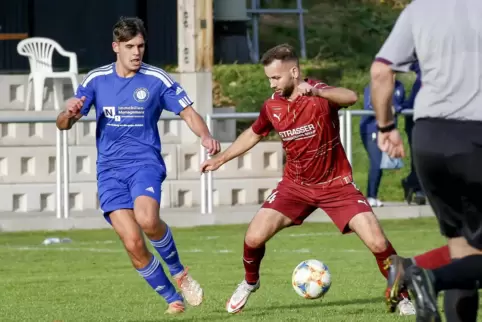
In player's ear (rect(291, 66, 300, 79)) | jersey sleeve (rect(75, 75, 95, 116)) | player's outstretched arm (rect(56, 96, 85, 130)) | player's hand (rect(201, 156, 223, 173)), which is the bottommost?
player's hand (rect(201, 156, 223, 173))

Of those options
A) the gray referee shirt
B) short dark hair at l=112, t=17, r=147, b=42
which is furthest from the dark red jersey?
the gray referee shirt

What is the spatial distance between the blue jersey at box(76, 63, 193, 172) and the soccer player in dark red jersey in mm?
492

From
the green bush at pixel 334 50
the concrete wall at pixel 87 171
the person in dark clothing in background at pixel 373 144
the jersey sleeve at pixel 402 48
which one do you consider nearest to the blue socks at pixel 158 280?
the jersey sleeve at pixel 402 48

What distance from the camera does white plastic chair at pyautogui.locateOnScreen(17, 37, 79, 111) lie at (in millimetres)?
21891

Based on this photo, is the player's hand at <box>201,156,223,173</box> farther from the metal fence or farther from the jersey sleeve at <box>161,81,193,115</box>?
the metal fence

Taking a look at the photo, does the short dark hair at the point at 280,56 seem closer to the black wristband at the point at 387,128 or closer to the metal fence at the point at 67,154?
the black wristband at the point at 387,128

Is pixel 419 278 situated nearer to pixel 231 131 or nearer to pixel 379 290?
pixel 379 290

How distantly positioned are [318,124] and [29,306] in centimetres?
260

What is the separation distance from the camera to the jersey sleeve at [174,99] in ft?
34.3

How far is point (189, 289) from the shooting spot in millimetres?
10289

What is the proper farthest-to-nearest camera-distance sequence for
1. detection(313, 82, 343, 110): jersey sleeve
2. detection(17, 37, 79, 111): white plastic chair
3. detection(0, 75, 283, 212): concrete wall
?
1. detection(17, 37, 79, 111): white plastic chair
2. detection(0, 75, 283, 212): concrete wall
3. detection(313, 82, 343, 110): jersey sleeve

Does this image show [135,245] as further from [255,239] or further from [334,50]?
[334,50]

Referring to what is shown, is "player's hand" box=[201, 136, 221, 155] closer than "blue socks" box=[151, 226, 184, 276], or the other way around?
"player's hand" box=[201, 136, 221, 155]

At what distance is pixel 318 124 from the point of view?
9.98 metres
